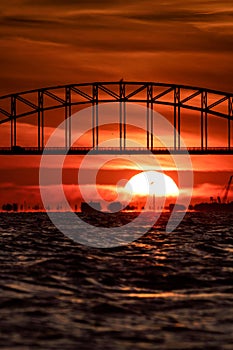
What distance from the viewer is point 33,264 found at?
41.7m

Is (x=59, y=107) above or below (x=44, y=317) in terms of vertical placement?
above

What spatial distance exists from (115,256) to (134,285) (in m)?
15.7

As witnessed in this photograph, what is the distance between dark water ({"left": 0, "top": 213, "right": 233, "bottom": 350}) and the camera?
75.9 feet

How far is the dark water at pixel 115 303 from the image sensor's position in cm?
2314

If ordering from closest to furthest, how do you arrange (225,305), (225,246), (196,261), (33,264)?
(225,305)
(33,264)
(196,261)
(225,246)

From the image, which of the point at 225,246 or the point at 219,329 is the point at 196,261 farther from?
the point at 219,329

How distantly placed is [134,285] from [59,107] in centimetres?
12105

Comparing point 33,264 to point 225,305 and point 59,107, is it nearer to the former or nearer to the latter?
point 225,305

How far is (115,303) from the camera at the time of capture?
28562 millimetres

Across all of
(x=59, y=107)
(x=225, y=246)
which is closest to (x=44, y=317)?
(x=225, y=246)

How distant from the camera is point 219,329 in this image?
79.9 feet

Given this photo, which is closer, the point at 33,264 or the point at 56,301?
the point at 56,301

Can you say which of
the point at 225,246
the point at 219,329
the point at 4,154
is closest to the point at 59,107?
the point at 4,154

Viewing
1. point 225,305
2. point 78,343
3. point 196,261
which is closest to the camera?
point 78,343
